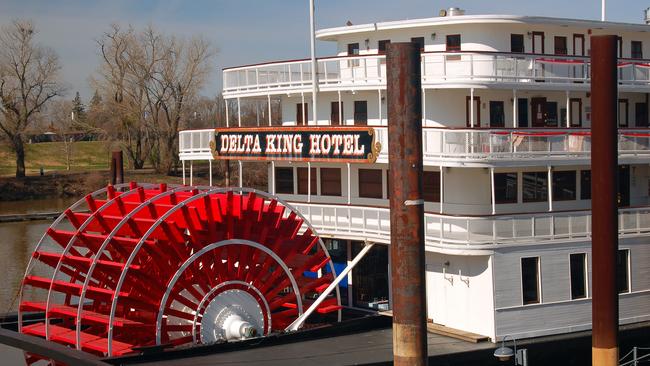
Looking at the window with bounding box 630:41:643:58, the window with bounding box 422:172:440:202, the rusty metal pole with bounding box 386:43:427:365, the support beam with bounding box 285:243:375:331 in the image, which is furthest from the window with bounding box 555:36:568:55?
the rusty metal pole with bounding box 386:43:427:365

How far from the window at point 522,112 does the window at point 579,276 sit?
3.02 metres

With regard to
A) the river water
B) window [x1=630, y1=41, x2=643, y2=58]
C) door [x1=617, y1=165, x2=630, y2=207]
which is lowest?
the river water

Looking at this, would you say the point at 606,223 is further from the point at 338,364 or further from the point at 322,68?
the point at 322,68

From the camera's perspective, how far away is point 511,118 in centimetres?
1650

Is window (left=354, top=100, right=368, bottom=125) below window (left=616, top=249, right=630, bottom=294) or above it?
above

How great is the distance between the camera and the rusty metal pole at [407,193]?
7.39 metres

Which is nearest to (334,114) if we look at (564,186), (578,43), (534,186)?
(534,186)

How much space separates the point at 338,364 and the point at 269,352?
111 centimetres

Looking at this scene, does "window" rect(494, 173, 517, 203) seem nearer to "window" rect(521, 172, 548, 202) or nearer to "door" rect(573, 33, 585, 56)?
"window" rect(521, 172, 548, 202)

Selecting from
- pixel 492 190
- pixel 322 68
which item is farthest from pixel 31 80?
pixel 492 190

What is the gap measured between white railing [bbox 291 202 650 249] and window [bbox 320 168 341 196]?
1.13 meters

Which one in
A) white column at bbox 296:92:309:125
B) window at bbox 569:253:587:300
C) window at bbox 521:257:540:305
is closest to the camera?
window at bbox 521:257:540:305

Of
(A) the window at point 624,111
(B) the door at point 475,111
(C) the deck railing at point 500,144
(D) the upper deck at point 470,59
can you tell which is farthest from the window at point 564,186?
(A) the window at point 624,111

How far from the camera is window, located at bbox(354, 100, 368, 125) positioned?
16906 mm
